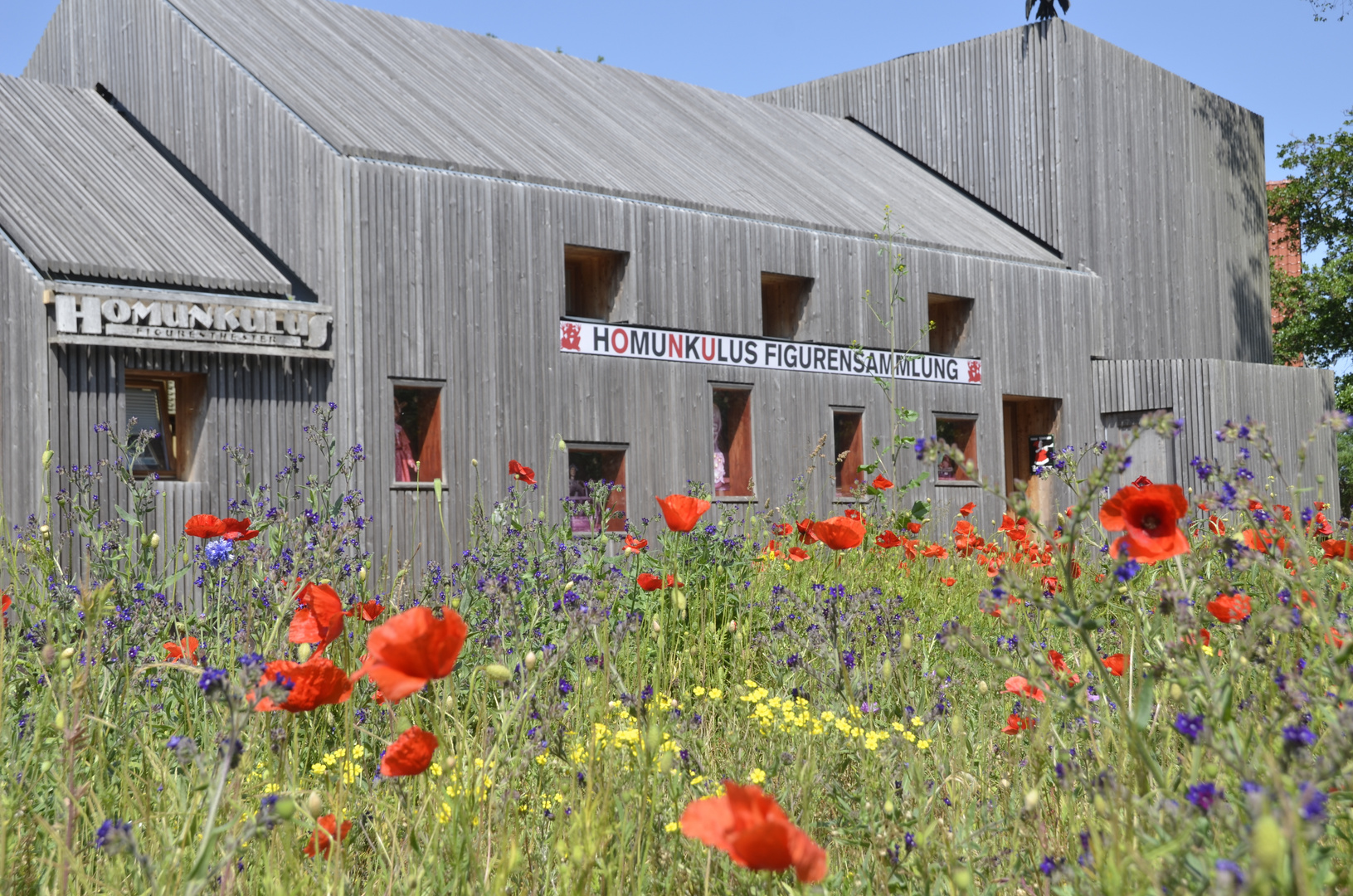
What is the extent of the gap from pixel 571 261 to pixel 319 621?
1344cm

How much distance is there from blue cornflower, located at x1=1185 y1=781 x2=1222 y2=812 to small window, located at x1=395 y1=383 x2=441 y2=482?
12.2 metres

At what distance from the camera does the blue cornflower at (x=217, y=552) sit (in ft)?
11.7

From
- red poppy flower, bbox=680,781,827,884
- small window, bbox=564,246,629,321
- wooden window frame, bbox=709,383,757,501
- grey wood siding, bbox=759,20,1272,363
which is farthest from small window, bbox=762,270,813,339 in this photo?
red poppy flower, bbox=680,781,827,884

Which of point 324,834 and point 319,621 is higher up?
point 319,621

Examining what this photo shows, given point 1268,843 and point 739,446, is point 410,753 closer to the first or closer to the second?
point 1268,843

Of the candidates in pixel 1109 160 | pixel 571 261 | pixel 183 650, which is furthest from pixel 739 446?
pixel 183 650

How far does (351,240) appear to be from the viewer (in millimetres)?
13023

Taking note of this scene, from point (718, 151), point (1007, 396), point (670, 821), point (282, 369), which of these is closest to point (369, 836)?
point (670, 821)

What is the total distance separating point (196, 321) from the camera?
12.0 meters

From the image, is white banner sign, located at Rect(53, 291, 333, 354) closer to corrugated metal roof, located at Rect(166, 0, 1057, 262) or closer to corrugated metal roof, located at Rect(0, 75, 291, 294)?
corrugated metal roof, located at Rect(0, 75, 291, 294)

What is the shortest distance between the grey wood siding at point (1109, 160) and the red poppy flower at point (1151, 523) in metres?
Answer: 19.7

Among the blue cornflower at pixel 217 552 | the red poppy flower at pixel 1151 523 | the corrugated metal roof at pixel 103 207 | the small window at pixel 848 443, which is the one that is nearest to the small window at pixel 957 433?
the small window at pixel 848 443

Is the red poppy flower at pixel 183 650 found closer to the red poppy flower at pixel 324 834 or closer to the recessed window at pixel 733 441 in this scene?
the red poppy flower at pixel 324 834

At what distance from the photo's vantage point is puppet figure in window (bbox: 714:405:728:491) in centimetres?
1595
